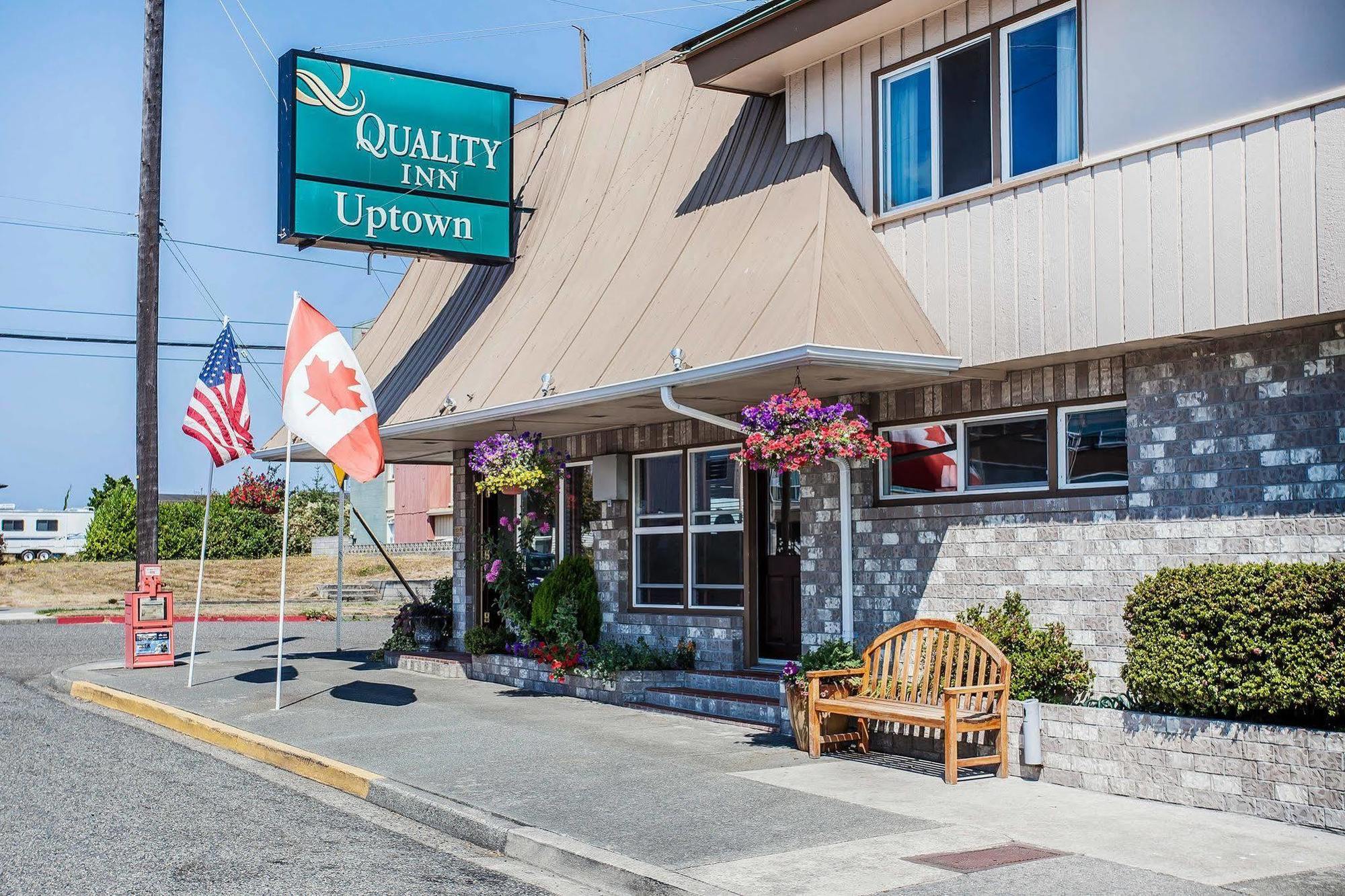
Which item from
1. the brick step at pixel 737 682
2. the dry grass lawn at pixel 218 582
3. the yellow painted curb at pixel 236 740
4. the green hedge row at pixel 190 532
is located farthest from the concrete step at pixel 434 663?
the green hedge row at pixel 190 532

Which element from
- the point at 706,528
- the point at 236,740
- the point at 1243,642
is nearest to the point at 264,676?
the point at 236,740

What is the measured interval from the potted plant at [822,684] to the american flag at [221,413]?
28.6ft

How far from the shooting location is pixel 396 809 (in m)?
9.07

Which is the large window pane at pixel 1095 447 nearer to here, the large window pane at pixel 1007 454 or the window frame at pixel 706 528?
the large window pane at pixel 1007 454

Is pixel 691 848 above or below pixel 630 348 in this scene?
below

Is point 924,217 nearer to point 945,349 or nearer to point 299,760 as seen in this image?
point 945,349

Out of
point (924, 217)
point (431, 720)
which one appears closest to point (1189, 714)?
point (924, 217)

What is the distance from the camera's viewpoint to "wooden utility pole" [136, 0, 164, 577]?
729 inches

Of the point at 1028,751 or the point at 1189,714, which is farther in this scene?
the point at 1028,751

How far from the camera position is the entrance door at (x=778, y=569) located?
13172 millimetres

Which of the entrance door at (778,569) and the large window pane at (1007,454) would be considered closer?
the large window pane at (1007,454)

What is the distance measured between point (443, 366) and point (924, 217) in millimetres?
6877

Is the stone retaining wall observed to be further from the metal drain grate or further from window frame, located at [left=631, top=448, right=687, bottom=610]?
window frame, located at [left=631, top=448, right=687, bottom=610]

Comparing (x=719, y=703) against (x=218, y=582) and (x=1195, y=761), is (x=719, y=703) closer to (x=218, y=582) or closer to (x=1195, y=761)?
(x=1195, y=761)
